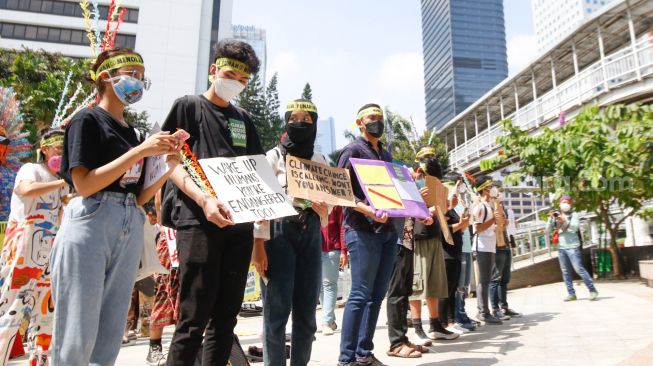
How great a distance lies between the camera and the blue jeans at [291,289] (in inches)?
104

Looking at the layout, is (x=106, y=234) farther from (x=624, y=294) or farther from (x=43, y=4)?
(x=43, y=4)

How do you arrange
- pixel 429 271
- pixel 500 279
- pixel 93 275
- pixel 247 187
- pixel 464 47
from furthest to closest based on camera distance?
1. pixel 464 47
2. pixel 500 279
3. pixel 429 271
4. pixel 247 187
5. pixel 93 275

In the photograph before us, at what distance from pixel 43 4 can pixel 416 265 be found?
48.8 meters

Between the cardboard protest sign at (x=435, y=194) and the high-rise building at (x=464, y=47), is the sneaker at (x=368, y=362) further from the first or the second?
the high-rise building at (x=464, y=47)

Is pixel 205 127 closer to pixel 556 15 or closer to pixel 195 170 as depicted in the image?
pixel 195 170

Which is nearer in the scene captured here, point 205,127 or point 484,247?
point 205,127

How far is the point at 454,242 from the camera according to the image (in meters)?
5.48

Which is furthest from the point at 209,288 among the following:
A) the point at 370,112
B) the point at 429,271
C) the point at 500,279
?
the point at 500,279

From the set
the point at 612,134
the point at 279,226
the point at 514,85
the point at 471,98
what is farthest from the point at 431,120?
the point at 279,226

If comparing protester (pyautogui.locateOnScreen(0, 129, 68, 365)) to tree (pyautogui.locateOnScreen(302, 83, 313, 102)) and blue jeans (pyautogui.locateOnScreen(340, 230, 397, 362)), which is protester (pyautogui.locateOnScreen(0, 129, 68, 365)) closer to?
blue jeans (pyautogui.locateOnScreen(340, 230, 397, 362))

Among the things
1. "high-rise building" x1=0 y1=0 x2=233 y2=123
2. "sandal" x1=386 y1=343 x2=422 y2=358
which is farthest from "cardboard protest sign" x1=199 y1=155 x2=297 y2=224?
"high-rise building" x1=0 y1=0 x2=233 y2=123

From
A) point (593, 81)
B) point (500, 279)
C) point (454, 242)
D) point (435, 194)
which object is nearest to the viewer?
point (435, 194)

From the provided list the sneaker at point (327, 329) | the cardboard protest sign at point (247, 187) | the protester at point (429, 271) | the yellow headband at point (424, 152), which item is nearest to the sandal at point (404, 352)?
the protester at point (429, 271)

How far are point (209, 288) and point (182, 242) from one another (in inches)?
10.3
